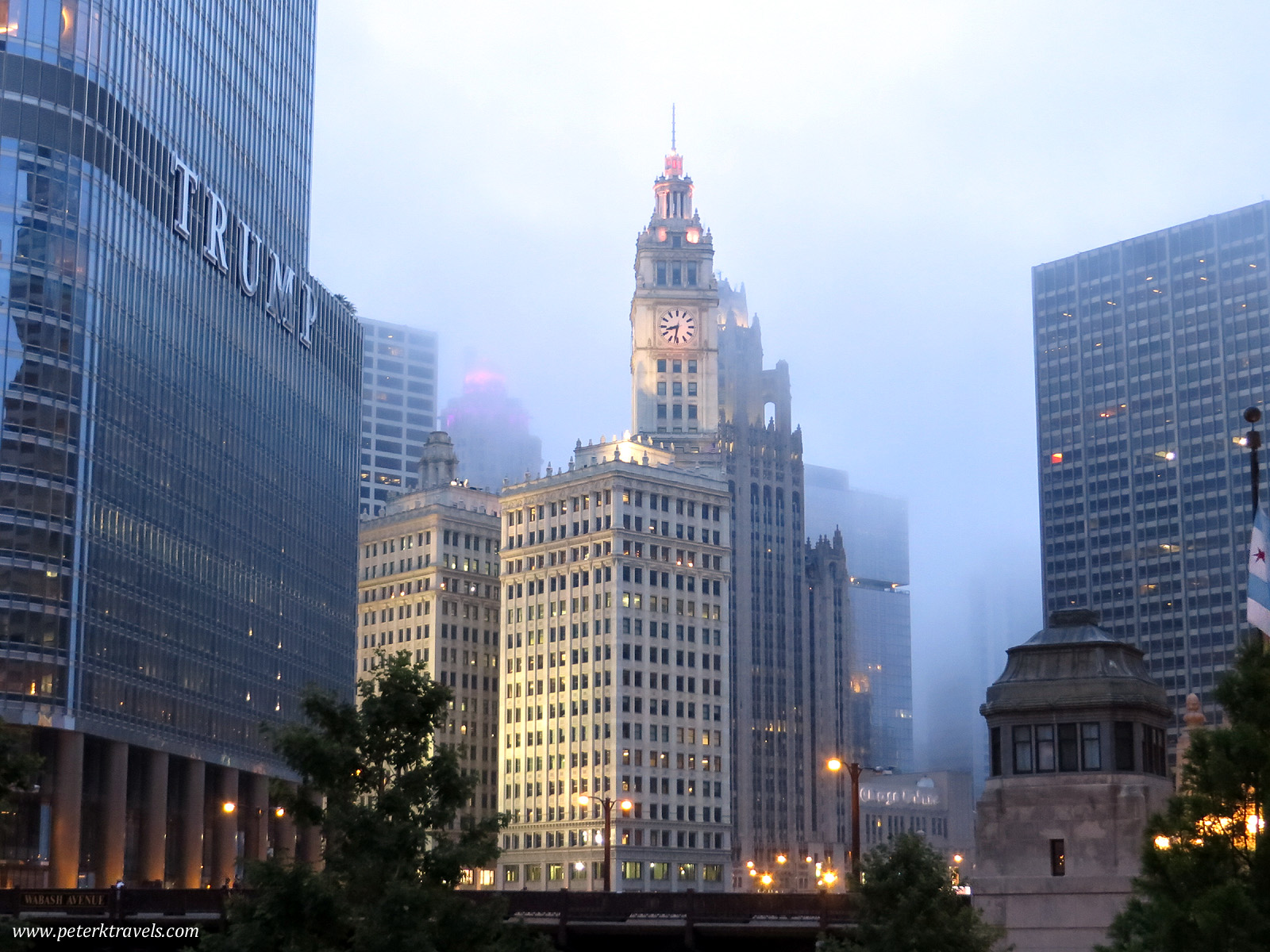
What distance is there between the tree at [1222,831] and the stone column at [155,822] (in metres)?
95.1

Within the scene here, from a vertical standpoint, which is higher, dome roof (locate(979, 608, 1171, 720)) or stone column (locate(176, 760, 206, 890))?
dome roof (locate(979, 608, 1171, 720))

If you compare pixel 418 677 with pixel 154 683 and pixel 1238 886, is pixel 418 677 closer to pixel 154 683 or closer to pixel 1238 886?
pixel 1238 886

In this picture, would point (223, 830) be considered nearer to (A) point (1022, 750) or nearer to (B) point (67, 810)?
(B) point (67, 810)

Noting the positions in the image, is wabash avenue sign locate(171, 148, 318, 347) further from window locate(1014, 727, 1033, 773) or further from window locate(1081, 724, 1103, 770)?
window locate(1081, 724, 1103, 770)

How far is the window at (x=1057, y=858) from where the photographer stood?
248ft

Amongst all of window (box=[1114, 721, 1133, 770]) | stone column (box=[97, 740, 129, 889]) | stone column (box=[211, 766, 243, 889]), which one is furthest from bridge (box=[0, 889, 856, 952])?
stone column (box=[211, 766, 243, 889])

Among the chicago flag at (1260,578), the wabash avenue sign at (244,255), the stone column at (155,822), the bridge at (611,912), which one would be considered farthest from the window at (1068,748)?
the wabash avenue sign at (244,255)

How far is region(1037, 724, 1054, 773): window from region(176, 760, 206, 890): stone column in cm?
7697

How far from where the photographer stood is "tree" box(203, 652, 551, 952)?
176ft

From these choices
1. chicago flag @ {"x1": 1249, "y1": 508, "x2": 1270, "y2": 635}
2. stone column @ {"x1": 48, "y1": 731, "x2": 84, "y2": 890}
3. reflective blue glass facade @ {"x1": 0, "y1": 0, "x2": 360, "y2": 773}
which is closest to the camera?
chicago flag @ {"x1": 1249, "y1": 508, "x2": 1270, "y2": 635}

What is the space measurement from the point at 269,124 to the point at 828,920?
4381 inches

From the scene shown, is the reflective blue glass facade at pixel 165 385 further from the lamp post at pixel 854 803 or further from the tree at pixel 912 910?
the tree at pixel 912 910

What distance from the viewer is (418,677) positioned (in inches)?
2266

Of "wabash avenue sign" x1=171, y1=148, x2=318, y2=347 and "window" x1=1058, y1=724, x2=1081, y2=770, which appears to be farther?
"wabash avenue sign" x1=171, y1=148, x2=318, y2=347
